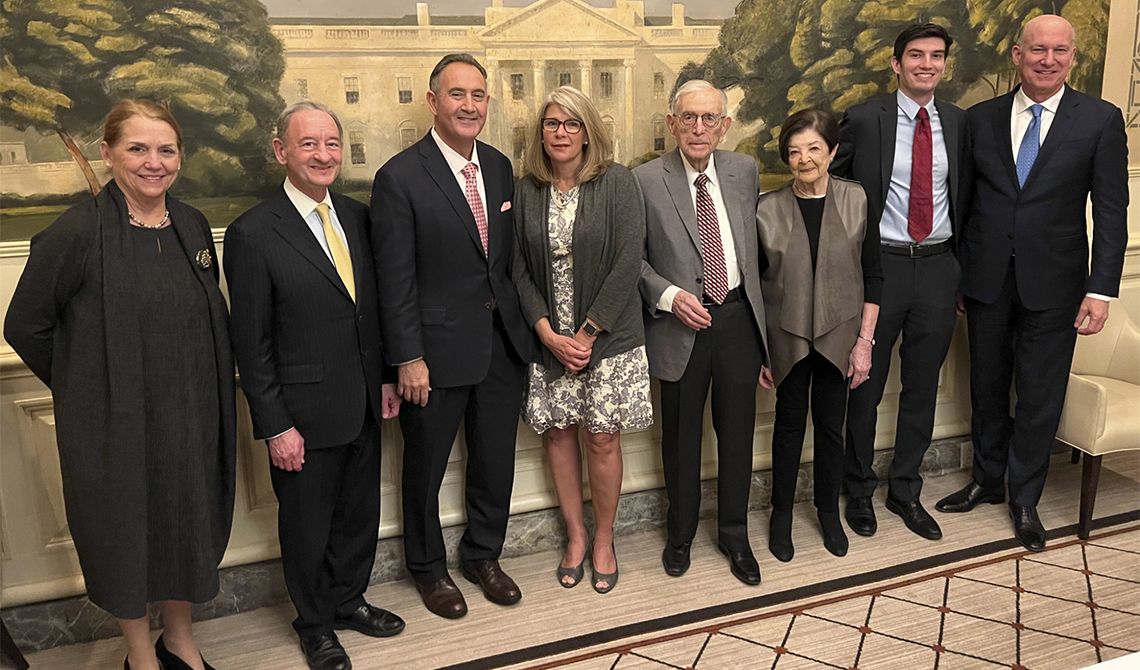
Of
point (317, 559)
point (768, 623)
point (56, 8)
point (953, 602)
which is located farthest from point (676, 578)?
point (56, 8)

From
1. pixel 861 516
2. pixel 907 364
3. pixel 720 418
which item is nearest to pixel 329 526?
pixel 720 418

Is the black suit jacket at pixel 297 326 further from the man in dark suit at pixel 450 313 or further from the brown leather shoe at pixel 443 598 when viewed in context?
the brown leather shoe at pixel 443 598

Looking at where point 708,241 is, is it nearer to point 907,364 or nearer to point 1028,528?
point 907,364

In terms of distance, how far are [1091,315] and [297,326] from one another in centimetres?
292

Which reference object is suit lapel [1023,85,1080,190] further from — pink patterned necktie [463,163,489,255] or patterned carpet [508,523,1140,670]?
pink patterned necktie [463,163,489,255]

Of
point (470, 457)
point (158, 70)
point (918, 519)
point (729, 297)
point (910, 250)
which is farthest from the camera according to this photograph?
point (918, 519)

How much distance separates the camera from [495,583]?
10.7 feet

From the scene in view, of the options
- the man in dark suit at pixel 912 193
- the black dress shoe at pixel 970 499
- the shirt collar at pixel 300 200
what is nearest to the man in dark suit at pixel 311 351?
the shirt collar at pixel 300 200

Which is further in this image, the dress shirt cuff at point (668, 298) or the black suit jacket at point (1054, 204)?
the black suit jacket at point (1054, 204)

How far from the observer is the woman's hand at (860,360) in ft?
10.9

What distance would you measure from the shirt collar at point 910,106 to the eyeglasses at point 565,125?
138 cm

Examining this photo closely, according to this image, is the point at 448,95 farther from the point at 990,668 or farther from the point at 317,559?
the point at 990,668

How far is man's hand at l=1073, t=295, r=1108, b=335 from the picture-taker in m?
3.38

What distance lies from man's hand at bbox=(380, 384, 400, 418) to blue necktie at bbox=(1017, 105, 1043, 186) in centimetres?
248
